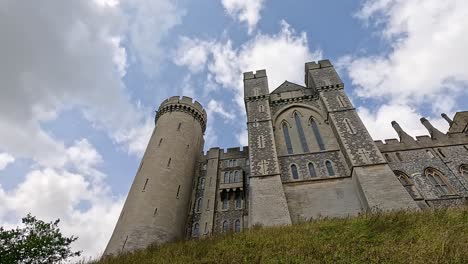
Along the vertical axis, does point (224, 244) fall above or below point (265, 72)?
below

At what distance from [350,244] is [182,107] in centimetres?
2255

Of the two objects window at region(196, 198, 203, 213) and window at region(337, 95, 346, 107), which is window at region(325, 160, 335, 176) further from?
window at region(196, 198, 203, 213)

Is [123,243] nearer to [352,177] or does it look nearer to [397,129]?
[352,177]

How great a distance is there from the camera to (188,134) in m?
25.7

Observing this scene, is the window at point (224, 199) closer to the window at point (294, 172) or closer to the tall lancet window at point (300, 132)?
the window at point (294, 172)

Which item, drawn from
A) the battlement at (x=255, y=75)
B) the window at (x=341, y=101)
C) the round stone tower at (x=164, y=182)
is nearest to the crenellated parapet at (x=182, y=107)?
the round stone tower at (x=164, y=182)

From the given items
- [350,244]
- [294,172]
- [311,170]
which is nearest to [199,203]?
[294,172]

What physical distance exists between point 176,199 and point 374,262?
1705 cm

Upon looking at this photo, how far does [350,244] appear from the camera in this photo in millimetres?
7625

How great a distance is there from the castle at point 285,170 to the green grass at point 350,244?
14.3ft

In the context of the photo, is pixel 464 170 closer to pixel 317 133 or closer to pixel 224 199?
pixel 317 133

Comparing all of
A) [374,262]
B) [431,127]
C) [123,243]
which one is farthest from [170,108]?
[431,127]

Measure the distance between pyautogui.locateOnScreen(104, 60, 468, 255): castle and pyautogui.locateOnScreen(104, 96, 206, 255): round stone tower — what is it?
0.08m

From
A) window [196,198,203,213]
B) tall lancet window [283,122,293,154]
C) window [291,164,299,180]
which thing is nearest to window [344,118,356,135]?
tall lancet window [283,122,293,154]
